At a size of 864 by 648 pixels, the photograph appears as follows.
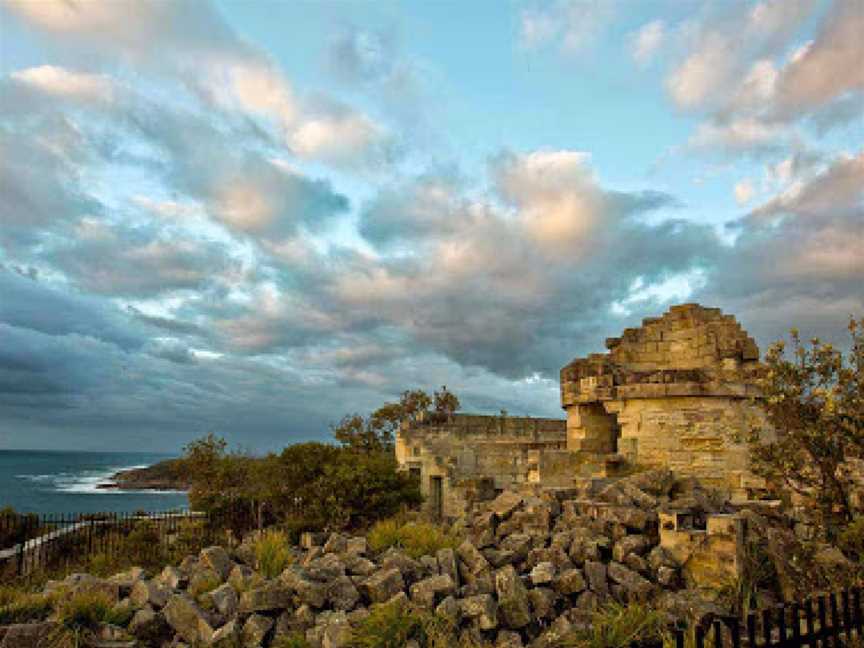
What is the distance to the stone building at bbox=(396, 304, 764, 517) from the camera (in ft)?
39.0

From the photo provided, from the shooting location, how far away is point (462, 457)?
1952 cm

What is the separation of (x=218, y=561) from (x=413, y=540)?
2.56 m

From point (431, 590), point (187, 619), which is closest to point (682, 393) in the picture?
point (431, 590)

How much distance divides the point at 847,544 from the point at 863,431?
1414 mm

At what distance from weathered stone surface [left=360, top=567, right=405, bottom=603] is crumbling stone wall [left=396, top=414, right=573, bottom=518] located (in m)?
7.04

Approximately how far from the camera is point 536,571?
24.1ft

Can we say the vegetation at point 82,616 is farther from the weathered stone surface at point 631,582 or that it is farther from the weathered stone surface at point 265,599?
the weathered stone surface at point 631,582

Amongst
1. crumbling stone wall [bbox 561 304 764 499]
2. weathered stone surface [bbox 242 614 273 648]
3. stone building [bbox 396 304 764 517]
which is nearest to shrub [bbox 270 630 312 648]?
weathered stone surface [bbox 242 614 273 648]

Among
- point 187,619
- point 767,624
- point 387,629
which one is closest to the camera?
point 767,624

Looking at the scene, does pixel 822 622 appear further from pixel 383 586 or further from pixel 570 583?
pixel 383 586

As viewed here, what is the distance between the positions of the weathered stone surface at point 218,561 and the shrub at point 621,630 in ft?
14.6

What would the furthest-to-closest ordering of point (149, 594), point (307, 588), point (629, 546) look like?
point (629, 546)
point (149, 594)
point (307, 588)

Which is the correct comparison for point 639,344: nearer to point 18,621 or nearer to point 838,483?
point 838,483

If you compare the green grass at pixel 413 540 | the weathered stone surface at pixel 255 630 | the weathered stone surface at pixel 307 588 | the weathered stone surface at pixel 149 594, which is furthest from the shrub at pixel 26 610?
the green grass at pixel 413 540
